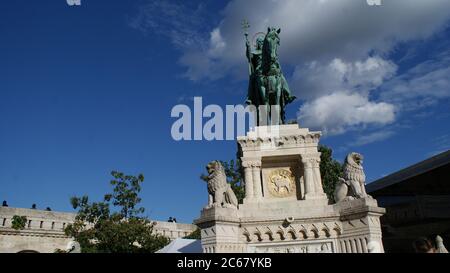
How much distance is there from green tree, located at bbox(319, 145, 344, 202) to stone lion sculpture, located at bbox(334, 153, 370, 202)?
854 inches

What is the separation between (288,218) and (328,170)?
82.7 ft

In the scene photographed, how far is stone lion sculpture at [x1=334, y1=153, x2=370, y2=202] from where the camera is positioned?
12.4 meters

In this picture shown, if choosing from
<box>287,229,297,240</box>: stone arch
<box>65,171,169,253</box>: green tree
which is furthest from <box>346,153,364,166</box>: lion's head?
<box>65,171,169,253</box>: green tree

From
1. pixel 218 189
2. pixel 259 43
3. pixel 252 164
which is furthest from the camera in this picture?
pixel 259 43

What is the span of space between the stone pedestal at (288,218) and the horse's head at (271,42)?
13.2ft

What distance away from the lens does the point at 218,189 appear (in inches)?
500

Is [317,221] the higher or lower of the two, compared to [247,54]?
lower

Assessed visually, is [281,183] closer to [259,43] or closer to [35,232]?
[259,43]

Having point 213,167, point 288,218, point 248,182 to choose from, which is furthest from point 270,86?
point 288,218

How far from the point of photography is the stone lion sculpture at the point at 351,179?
12.4 meters

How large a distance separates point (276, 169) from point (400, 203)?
2014cm

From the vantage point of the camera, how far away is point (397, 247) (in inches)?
1162
